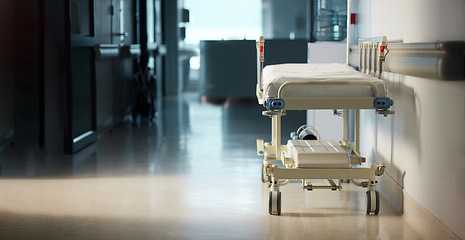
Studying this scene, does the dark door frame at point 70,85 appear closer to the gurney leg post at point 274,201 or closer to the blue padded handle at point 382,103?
the gurney leg post at point 274,201

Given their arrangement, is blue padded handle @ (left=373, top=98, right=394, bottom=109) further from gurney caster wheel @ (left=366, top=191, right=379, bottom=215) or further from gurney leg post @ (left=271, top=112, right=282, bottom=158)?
gurney leg post @ (left=271, top=112, right=282, bottom=158)

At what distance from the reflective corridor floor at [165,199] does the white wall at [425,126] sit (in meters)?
0.27

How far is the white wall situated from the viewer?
269cm

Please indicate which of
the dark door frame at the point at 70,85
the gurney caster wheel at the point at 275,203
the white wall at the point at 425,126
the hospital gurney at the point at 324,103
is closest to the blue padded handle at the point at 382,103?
the hospital gurney at the point at 324,103

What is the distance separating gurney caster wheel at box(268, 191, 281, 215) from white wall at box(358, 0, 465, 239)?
2.31 ft

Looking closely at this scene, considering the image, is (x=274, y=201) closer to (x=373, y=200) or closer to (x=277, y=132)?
(x=373, y=200)

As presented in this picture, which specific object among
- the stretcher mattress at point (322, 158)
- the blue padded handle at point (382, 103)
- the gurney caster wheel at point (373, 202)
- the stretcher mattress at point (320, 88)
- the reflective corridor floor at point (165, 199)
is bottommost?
the reflective corridor floor at point (165, 199)

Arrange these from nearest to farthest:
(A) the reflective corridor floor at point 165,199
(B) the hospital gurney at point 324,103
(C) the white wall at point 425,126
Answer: (C) the white wall at point 425,126 → (A) the reflective corridor floor at point 165,199 → (B) the hospital gurney at point 324,103

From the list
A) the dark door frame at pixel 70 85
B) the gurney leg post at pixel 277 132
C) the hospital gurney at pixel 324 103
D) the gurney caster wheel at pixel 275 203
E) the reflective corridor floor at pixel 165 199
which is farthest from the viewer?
the dark door frame at pixel 70 85

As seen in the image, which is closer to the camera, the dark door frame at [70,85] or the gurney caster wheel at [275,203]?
the gurney caster wheel at [275,203]

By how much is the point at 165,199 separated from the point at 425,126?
5.42 ft

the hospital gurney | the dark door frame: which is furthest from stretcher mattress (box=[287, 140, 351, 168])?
the dark door frame

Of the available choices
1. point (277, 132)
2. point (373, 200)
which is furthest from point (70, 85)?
point (373, 200)

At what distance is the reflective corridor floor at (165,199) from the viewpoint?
3295 millimetres
